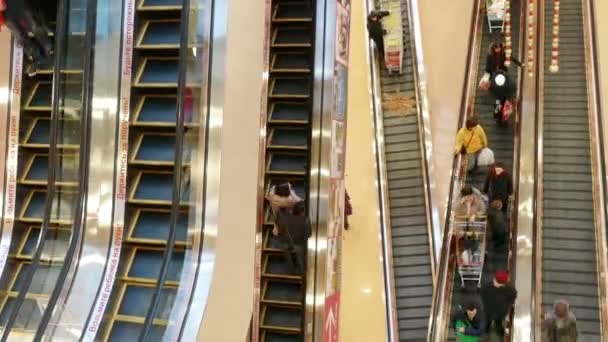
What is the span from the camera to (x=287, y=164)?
8.45 meters

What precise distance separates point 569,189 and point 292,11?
14.7 ft

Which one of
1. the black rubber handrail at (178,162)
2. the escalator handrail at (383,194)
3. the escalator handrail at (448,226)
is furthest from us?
the escalator handrail at (383,194)

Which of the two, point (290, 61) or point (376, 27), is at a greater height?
point (376, 27)

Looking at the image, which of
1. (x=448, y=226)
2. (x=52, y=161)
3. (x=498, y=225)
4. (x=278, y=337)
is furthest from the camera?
(x=448, y=226)

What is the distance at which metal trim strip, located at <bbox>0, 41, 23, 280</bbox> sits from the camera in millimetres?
6703

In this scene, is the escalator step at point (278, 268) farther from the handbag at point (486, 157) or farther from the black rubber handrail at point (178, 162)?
the handbag at point (486, 157)

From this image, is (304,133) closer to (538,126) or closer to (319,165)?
(319,165)

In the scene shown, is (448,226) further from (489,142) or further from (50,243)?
(50,243)

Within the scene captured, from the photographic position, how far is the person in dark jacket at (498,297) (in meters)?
7.80

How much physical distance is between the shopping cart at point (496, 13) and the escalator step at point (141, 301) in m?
8.50

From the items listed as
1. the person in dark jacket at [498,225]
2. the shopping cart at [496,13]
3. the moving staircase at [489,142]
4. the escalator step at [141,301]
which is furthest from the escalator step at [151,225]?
the shopping cart at [496,13]

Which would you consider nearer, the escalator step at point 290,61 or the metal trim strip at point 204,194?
the metal trim strip at point 204,194

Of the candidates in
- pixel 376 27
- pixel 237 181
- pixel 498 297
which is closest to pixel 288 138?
pixel 237 181

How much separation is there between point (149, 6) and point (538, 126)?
606 centimetres
